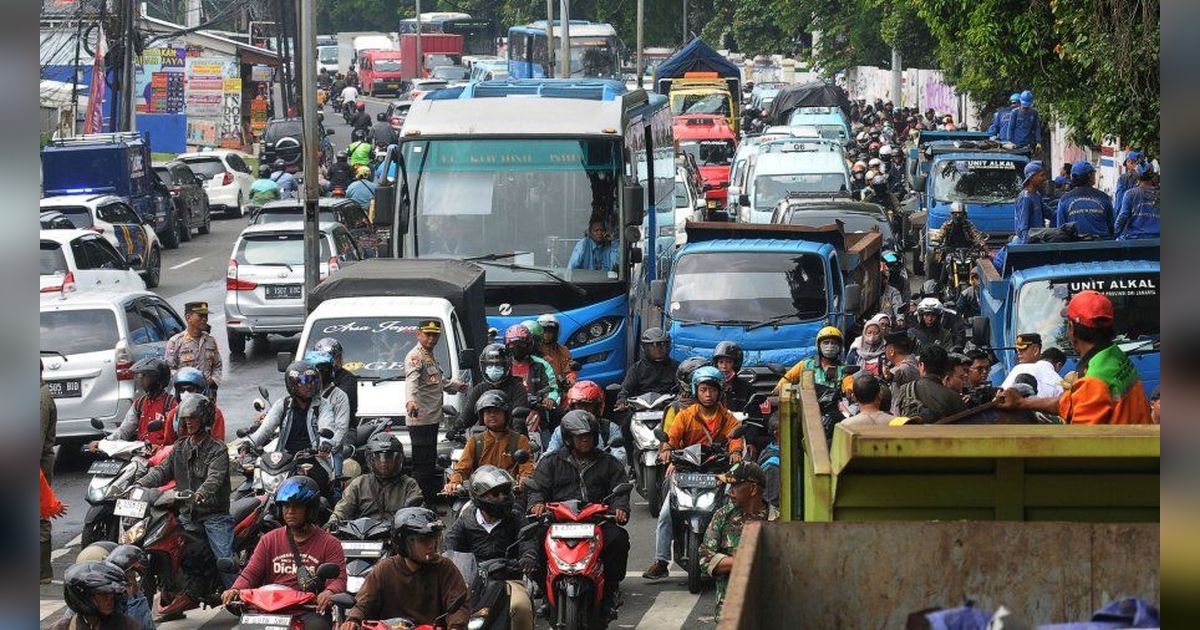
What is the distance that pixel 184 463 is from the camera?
10898mm

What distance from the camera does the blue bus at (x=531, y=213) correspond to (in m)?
18.4

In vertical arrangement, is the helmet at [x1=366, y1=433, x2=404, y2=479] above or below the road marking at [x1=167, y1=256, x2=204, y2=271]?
above

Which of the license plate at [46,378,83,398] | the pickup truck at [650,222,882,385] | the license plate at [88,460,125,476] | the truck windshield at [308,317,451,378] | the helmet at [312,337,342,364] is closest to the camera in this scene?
the license plate at [88,460,125,476]

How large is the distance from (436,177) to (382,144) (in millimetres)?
26493

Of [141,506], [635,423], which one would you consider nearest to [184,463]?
[141,506]

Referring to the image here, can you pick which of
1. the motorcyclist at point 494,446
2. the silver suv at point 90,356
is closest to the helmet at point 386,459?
the motorcyclist at point 494,446

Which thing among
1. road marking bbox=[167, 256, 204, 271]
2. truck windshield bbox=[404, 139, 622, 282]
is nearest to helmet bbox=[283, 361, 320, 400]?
truck windshield bbox=[404, 139, 622, 282]

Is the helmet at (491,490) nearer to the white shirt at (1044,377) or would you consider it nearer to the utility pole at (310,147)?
the white shirt at (1044,377)

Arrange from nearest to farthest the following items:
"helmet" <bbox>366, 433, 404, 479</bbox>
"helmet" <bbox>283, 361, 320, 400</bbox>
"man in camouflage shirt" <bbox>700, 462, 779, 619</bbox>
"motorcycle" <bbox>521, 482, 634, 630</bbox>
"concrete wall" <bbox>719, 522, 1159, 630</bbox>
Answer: "concrete wall" <bbox>719, 522, 1159, 630</bbox> → "motorcycle" <bbox>521, 482, 634, 630</bbox> → "man in camouflage shirt" <bbox>700, 462, 779, 619</bbox> → "helmet" <bbox>366, 433, 404, 479</bbox> → "helmet" <bbox>283, 361, 320, 400</bbox>

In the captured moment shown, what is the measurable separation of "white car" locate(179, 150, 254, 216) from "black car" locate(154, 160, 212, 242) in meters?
2.65

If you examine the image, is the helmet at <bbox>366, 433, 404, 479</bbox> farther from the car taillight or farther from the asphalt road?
the car taillight

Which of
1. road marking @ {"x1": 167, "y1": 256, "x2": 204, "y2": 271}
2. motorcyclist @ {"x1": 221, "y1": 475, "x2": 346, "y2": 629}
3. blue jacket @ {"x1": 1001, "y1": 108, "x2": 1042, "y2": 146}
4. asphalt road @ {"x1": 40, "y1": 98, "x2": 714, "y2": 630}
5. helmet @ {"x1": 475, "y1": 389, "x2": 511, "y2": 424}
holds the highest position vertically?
blue jacket @ {"x1": 1001, "y1": 108, "x2": 1042, "y2": 146}

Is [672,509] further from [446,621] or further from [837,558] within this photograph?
[837,558]

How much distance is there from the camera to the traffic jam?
5867 millimetres
